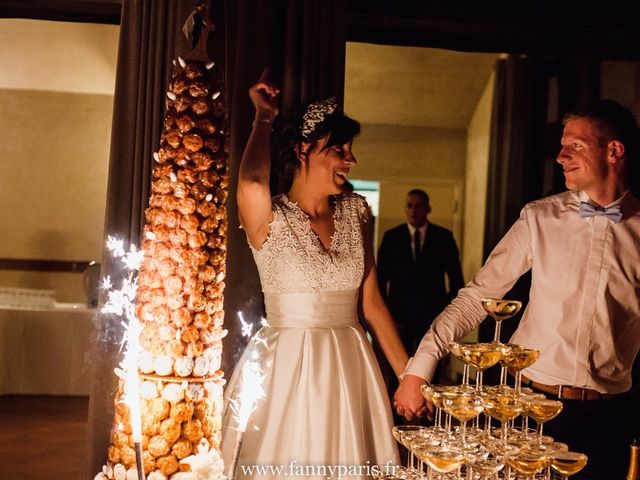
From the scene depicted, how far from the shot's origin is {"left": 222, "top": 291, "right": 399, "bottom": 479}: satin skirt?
2309mm

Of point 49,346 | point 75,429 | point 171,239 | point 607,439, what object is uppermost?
point 171,239

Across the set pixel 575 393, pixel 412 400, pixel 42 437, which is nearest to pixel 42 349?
pixel 42 437

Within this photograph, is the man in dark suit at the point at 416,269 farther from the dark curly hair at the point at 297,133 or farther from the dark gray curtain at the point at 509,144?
the dark curly hair at the point at 297,133

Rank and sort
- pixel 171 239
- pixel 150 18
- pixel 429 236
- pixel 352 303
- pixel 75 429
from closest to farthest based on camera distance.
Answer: pixel 171 239 → pixel 352 303 → pixel 150 18 → pixel 75 429 → pixel 429 236

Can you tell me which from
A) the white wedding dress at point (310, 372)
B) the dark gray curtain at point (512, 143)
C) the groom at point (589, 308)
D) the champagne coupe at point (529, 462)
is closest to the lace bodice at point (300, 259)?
the white wedding dress at point (310, 372)

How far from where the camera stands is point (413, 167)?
7.71 metres

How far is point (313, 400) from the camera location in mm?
2342

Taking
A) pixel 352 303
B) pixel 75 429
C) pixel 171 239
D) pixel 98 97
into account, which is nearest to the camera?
pixel 171 239

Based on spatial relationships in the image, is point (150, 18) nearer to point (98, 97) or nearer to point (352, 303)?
point (352, 303)

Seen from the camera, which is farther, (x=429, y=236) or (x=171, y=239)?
(x=429, y=236)

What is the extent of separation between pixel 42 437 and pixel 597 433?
138 inches

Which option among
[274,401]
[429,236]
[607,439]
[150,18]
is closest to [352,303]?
[274,401]

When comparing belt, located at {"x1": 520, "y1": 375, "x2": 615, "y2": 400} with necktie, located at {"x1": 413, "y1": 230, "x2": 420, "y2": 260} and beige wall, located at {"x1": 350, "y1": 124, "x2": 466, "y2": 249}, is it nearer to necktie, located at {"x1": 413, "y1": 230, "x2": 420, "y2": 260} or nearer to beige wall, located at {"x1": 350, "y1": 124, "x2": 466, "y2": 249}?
necktie, located at {"x1": 413, "y1": 230, "x2": 420, "y2": 260}

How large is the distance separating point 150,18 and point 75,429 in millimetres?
2996
